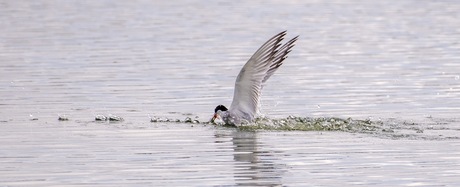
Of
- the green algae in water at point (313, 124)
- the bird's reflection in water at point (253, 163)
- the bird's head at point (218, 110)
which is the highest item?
the bird's head at point (218, 110)

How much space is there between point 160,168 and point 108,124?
4.79 m

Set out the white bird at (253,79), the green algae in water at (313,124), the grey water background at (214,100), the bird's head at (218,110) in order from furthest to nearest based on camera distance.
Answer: the bird's head at (218,110), the green algae in water at (313,124), the white bird at (253,79), the grey water background at (214,100)

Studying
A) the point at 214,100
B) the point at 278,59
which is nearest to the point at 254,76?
the point at 278,59

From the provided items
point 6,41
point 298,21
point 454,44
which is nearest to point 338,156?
point 454,44

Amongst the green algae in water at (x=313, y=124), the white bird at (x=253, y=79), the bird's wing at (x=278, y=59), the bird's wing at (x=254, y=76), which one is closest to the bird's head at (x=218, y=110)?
the white bird at (x=253, y=79)

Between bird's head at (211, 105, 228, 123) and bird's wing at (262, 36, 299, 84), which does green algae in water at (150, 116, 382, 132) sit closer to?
bird's head at (211, 105, 228, 123)

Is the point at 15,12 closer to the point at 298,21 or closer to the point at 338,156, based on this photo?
the point at 298,21

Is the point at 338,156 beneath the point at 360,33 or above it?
beneath

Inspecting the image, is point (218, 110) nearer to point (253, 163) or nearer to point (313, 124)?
point (313, 124)

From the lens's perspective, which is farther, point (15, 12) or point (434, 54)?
point (15, 12)

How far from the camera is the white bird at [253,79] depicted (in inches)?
782

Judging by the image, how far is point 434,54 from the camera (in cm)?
3378

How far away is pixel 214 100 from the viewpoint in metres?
24.4

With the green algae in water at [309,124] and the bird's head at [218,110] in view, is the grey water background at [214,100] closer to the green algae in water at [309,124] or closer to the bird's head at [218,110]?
the bird's head at [218,110]
